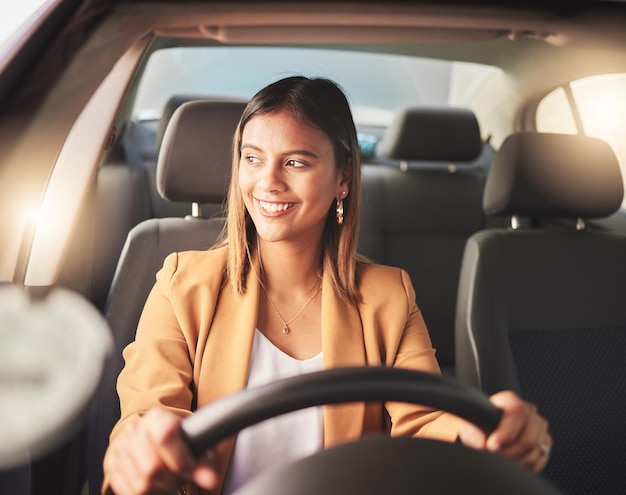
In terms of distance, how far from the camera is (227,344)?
1352 millimetres

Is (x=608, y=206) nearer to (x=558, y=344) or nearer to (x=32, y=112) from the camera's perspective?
(x=558, y=344)

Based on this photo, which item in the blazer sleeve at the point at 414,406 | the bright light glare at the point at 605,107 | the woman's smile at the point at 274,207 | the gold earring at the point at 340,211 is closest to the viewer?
the blazer sleeve at the point at 414,406

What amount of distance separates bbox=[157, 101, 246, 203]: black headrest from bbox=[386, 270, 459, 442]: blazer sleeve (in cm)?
54

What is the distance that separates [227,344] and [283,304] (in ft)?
0.65

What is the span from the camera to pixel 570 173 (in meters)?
1.92

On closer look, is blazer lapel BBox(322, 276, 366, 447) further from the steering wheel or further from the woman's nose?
the steering wheel

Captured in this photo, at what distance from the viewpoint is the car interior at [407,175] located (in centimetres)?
98

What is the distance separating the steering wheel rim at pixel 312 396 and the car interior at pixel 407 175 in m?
0.07

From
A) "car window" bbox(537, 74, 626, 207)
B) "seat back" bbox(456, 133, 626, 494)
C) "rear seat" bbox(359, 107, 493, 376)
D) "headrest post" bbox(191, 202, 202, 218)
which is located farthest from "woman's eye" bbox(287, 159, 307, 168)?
"car window" bbox(537, 74, 626, 207)

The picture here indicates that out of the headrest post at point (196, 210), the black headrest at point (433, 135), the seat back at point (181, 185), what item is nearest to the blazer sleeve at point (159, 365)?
the seat back at point (181, 185)

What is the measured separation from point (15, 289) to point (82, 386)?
53 centimetres

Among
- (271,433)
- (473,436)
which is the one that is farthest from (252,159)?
(473,436)

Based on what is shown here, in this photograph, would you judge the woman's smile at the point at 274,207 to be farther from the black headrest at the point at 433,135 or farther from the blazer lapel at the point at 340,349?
the black headrest at the point at 433,135

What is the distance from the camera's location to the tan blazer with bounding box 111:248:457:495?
125 cm
